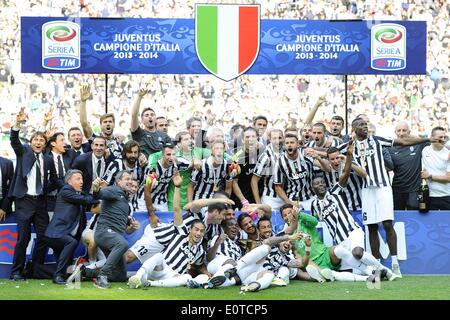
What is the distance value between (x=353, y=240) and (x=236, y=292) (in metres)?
1.90

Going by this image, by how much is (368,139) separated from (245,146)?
1535 mm

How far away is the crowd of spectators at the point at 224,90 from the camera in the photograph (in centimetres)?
2014

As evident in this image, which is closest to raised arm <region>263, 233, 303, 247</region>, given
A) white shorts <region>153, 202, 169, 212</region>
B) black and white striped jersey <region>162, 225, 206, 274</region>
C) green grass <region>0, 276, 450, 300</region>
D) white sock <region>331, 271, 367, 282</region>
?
green grass <region>0, 276, 450, 300</region>

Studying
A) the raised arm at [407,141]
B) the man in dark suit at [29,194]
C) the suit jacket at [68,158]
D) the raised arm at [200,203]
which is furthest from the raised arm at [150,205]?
the raised arm at [407,141]

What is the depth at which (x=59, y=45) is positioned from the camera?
13414 mm

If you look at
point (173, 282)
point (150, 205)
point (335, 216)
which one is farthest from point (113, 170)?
point (335, 216)

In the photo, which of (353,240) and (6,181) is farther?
(6,181)

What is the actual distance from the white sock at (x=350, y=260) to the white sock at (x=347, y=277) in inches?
5.0

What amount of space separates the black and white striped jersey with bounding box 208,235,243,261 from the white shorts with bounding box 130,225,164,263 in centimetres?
68

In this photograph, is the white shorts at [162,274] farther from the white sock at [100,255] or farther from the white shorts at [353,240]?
the white shorts at [353,240]

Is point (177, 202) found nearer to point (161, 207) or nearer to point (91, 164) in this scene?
point (161, 207)

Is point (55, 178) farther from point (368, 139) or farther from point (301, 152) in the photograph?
point (368, 139)

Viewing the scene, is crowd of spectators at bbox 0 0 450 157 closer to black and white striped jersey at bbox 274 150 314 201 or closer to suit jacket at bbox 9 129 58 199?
black and white striped jersey at bbox 274 150 314 201

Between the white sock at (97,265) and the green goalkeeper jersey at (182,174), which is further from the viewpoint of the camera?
the green goalkeeper jersey at (182,174)
